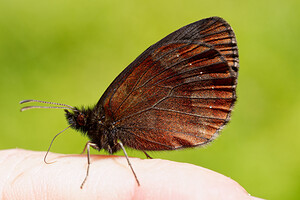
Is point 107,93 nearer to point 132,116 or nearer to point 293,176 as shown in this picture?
point 132,116

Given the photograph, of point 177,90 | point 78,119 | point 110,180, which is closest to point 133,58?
point 177,90

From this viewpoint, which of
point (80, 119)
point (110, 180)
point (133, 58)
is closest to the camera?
point (110, 180)

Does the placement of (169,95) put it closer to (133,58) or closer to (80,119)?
(80,119)

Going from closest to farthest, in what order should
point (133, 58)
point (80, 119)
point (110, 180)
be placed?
point (110, 180) → point (80, 119) → point (133, 58)

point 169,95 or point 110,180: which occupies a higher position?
point 169,95

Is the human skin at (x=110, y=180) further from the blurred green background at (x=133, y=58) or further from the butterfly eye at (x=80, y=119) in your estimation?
the blurred green background at (x=133, y=58)

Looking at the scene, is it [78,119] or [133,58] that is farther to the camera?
[133,58]

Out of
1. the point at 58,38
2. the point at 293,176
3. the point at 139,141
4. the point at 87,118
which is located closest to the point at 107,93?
the point at 87,118
